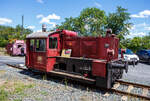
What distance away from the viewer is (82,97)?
4883 millimetres

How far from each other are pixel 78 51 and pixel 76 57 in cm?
34

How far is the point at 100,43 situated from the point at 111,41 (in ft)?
1.78

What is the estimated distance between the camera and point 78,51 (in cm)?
707

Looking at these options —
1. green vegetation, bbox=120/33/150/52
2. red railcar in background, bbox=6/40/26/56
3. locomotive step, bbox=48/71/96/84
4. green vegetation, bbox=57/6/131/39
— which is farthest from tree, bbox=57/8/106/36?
locomotive step, bbox=48/71/96/84

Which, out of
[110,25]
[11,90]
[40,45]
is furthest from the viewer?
[110,25]

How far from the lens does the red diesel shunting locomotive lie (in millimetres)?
5536

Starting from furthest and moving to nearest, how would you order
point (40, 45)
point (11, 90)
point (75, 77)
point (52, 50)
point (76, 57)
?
point (40, 45) → point (52, 50) → point (76, 57) → point (75, 77) → point (11, 90)

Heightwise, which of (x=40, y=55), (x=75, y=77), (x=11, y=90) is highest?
(x=40, y=55)

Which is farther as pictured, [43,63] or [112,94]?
[43,63]

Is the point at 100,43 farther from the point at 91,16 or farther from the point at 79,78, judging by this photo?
the point at 91,16

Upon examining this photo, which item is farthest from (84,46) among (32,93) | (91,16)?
→ (91,16)

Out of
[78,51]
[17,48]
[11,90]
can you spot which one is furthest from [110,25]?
[11,90]

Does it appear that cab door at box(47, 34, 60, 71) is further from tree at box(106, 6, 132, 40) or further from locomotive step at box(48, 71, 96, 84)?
tree at box(106, 6, 132, 40)

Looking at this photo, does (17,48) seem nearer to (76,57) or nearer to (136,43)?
(76,57)
